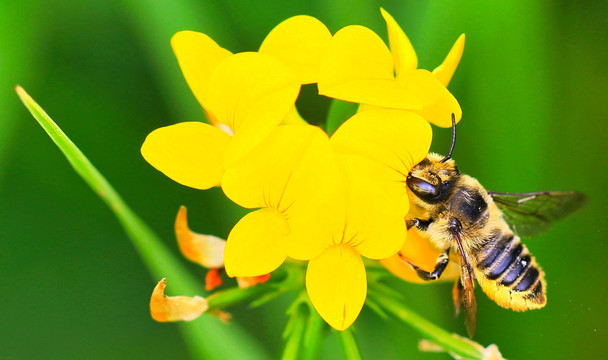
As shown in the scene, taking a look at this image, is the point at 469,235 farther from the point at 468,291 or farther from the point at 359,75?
the point at 359,75

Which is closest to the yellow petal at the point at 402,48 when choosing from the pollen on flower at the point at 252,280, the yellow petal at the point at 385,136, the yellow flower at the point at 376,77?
the yellow flower at the point at 376,77

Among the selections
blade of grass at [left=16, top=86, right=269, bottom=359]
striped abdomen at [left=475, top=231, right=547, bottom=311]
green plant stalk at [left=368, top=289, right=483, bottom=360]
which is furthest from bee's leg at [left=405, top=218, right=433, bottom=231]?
blade of grass at [left=16, top=86, right=269, bottom=359]

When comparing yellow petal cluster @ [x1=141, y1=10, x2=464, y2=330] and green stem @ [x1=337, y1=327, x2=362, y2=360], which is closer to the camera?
yellow petal cluster @ [x1=141, y1=10, x2=464, y2=330]

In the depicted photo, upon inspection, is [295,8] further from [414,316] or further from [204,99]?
[414,316]

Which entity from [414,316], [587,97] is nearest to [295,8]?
[587,97]

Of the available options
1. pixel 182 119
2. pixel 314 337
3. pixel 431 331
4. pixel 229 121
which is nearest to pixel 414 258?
pixel 431 331

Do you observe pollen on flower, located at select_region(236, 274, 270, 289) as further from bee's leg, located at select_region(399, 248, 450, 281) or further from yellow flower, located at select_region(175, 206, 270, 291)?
bee's leg, located at select_region(399, 248, 450, 281)
